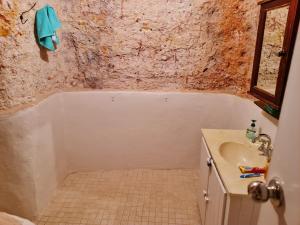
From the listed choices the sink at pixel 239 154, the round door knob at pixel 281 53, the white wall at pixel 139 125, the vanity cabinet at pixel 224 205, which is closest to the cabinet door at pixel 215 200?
the vanity cabinet at pixel 224 205

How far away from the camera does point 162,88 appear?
2.29 meters

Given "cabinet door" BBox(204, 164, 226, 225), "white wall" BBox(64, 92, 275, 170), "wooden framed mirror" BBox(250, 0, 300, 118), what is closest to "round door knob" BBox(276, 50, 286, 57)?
"wooden framed mirror" BBox(250, 0, 300, 118)

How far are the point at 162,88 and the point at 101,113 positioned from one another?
694mm

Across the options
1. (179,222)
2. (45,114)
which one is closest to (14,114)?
(45,114)

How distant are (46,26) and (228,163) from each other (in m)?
1.63

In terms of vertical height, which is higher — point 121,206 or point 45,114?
point 45,114

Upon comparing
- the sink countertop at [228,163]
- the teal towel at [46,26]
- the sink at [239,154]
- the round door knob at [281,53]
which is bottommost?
the sink at [239,154]

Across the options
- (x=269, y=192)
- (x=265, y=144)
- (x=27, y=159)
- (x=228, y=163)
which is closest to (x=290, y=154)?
(x=269, y=192)

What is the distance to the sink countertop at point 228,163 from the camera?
1.06 m

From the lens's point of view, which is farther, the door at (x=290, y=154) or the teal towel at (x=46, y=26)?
the teal towel at (x=46, y=26)

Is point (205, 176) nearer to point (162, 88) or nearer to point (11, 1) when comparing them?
point (162, 88)

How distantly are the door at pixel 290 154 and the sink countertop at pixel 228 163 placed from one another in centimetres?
42

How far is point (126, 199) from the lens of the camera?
80.2 inches

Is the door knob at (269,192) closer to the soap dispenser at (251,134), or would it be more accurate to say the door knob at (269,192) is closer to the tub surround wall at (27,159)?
the soap dispenser at (251,134)
